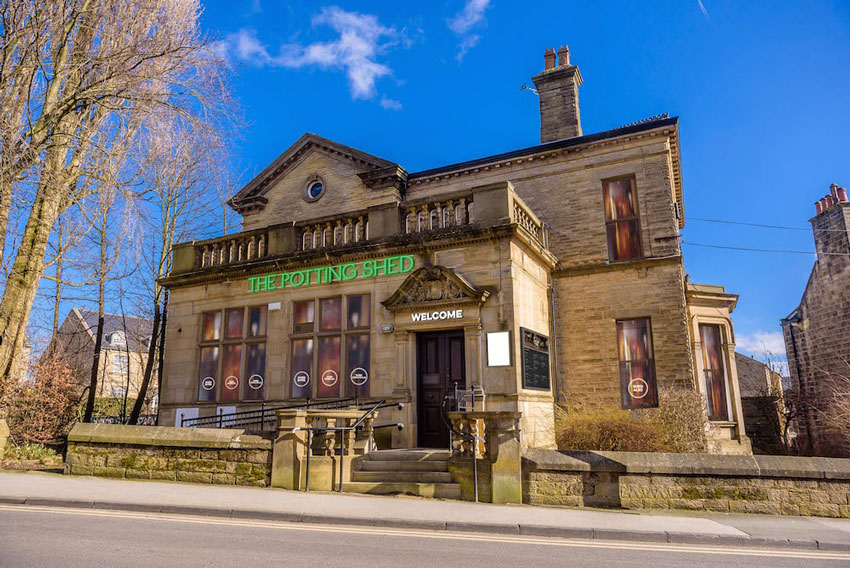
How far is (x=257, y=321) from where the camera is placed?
16.4 meters

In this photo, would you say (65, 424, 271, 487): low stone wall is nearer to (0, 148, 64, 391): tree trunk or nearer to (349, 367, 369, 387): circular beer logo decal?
(349, 367, 369, 387): circular beer logo decal

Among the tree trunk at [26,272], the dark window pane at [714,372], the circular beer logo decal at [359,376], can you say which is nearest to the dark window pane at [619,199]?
the dark window pane at [714,372]

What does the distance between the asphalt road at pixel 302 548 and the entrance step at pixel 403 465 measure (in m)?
3.28

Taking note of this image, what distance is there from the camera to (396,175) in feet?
64.7

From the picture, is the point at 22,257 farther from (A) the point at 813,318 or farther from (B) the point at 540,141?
(A) the point at 813,318

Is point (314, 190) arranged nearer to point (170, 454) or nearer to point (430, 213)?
point (430, 213)

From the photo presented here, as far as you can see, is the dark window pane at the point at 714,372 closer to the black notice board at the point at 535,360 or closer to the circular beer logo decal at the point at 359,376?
the black notice board at the point at 535,360

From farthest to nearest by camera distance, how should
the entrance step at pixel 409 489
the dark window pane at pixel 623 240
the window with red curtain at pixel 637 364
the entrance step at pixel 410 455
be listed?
1. the dark window pane at pixel 623 240
2. the window with red curtain at pixel 637 364
3. the entrance step at pixel 410 455
4. the entrance step at pixel 409 489

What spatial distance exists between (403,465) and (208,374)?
26.5 ft

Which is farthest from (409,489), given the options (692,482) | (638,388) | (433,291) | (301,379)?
(638,388)

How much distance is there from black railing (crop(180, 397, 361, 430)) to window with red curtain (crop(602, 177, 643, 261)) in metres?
8.87

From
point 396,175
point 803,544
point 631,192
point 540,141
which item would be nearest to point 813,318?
point 631,192

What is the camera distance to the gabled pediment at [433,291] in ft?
43.7

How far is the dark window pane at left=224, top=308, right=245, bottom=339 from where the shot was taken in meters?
16.6
